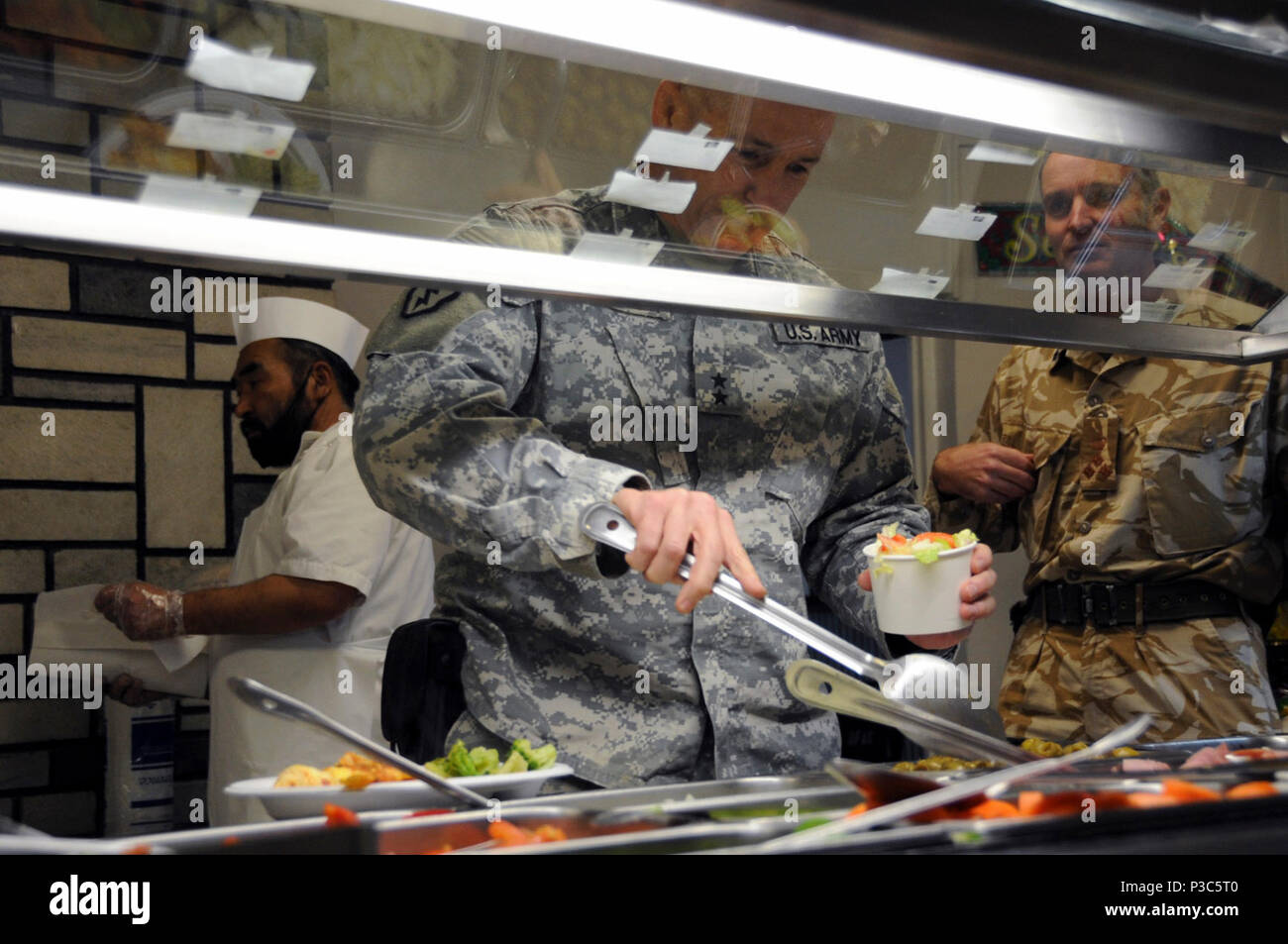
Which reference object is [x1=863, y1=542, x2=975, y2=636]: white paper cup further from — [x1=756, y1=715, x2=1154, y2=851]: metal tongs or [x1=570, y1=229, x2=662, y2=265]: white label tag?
[x1=570, y1=229, x2=662, y2=265]: white label tag

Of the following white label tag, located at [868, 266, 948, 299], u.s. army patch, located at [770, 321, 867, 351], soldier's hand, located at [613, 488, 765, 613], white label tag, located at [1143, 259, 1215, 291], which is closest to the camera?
soldier's hand, located at [613, 488, 765, 613]

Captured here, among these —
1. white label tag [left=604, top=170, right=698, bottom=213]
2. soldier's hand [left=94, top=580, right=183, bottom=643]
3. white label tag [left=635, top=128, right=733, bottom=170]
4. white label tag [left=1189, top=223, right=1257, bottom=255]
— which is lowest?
soldier's hand [left=94, top=580, right=183, bottom=643]

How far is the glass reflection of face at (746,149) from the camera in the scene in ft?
3.19

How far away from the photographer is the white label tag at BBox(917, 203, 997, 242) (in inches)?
45.6

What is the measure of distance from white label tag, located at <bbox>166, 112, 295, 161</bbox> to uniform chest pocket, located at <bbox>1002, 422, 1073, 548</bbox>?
168cm

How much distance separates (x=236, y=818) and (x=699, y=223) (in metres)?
1.02

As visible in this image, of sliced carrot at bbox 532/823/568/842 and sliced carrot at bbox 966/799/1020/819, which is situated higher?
sliced carrot at bbox 966/799/1020/819

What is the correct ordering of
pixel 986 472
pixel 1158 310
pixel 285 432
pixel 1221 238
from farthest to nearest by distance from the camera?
pixel 285 432 < pixel 986 472 < pixel 1158 310 < pixel 1221 238

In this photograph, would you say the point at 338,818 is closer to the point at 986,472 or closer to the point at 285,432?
the point at 986,472

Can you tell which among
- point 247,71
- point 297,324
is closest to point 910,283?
point 247,71

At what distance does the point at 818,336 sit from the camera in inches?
59.2

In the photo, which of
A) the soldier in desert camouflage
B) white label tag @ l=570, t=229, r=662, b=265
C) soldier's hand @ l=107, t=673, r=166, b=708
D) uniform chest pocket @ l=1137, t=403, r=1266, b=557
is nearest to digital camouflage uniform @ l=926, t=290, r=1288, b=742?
uniform chest pocket @ l=1137, t=403, r=1266, b=557

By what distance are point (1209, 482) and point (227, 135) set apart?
172 cm
